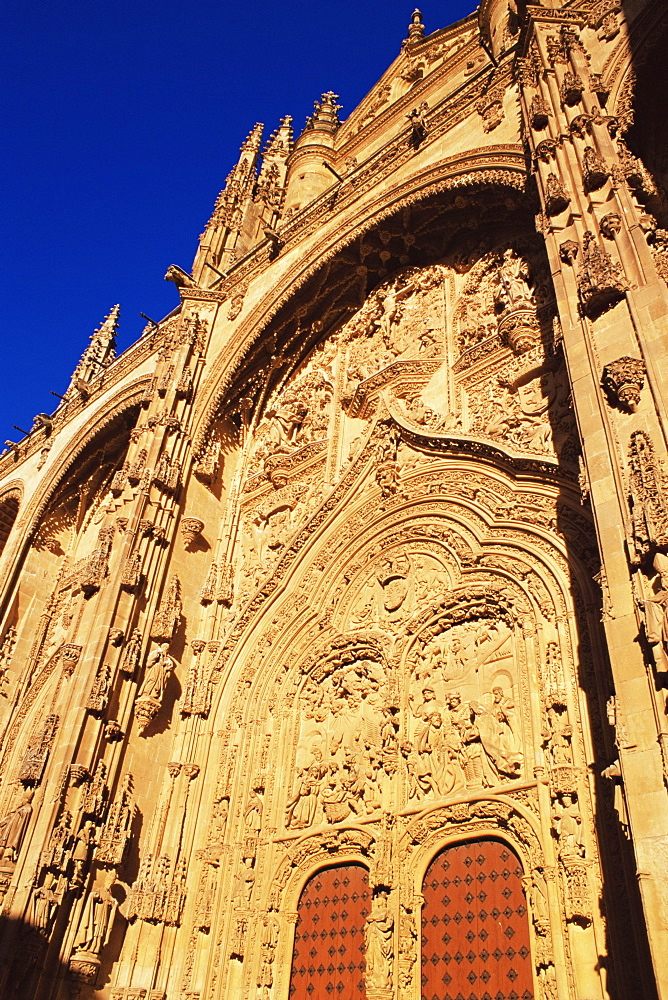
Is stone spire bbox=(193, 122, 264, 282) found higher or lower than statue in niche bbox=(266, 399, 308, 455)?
higher

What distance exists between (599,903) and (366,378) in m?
7.68

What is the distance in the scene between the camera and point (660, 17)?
31.1ft

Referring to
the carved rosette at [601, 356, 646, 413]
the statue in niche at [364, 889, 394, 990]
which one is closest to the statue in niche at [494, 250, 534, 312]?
the carved rosette at [601, 356, 646, 413]

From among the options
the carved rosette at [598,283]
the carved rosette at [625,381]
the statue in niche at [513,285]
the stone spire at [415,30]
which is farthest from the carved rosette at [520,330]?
the stone spire at [415,30]

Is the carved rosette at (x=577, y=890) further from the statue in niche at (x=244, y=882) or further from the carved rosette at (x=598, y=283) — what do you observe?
the carved rosette at (x=598, y=283)

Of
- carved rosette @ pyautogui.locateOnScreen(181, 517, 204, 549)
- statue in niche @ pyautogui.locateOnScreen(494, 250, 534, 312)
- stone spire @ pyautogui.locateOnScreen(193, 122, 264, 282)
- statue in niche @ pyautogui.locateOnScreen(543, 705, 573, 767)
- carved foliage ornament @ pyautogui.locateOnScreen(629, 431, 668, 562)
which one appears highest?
stone spire @ pyautogui.locateOnScreen(193, 122, 264, 282)

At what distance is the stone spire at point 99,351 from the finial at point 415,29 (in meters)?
13.8

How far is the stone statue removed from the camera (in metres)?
A: 10.3

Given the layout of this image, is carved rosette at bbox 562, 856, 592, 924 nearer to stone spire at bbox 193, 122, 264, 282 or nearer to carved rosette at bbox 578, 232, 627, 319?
carved rosette at bbox 578, 232, 627, 319

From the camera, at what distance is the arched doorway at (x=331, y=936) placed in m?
8.01

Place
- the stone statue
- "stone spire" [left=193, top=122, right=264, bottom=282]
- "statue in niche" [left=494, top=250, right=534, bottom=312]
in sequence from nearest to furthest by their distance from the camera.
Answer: the stone statue → "statue in niche" [left=494, top=250, right=534, bottom=312] → "stone spire" [left=193, top=122, right=264, bottom=282]

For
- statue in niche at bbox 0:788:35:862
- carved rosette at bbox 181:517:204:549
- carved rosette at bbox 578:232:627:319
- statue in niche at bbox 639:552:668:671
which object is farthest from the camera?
carved rosette at bbox 181:517:204:549

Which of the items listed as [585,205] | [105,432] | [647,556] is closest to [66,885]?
[647,556]

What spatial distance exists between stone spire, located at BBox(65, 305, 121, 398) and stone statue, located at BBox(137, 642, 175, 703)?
58.2 ft
